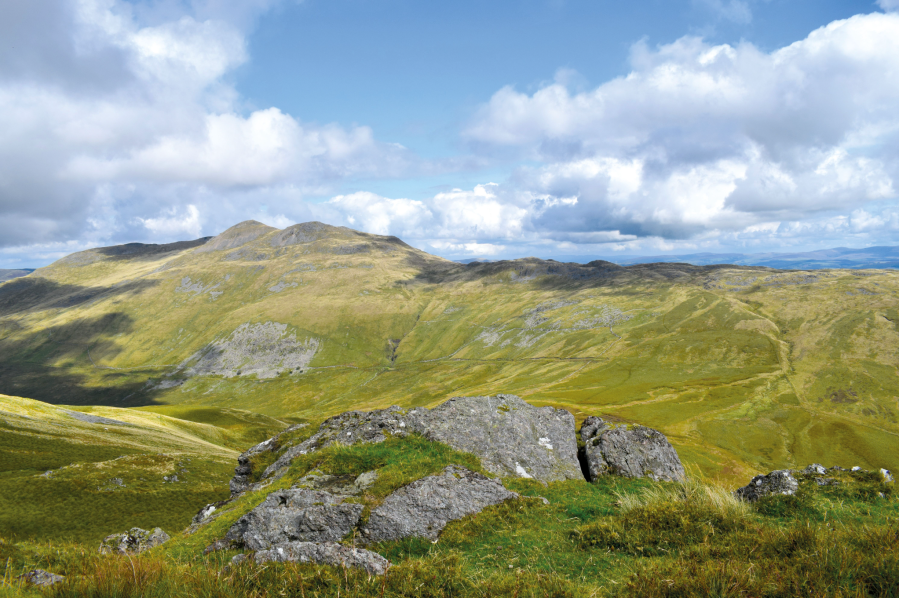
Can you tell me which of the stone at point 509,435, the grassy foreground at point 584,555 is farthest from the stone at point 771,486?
the stone at point 509,435

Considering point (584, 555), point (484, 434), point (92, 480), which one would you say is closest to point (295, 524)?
point (584, 555)

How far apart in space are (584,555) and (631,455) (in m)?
16.3

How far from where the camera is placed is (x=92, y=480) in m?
40.6

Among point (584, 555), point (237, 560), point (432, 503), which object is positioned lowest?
point (432, 503)

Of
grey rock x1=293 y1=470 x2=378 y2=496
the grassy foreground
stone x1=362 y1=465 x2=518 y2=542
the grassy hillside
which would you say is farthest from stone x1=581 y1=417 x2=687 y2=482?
the grassy hillside

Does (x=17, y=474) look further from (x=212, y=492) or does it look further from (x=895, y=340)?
(x=895, y=340)

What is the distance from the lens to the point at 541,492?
19219 millimetres

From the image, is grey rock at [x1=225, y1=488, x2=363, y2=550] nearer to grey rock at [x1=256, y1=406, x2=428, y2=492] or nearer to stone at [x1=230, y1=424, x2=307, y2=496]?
grey rock at [x1=256, y1=406, x2=428, y2=492]

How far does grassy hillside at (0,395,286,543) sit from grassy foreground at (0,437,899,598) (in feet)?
87.1

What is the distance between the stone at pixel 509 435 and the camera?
2291 centimetres

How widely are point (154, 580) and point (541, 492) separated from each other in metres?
17.3

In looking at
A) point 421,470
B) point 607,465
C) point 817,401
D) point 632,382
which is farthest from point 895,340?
point 421,470

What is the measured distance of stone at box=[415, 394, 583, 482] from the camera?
22.9 metres

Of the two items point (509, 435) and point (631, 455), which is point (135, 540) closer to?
point (509, 435)
